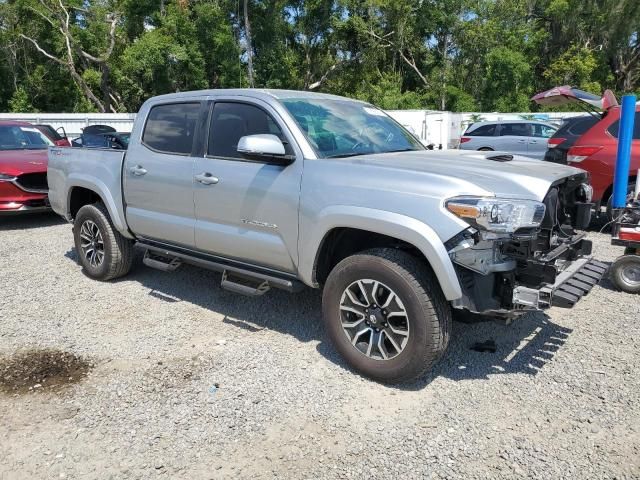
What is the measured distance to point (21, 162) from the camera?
360 inches

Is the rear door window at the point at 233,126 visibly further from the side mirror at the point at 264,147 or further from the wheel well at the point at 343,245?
the wheel well at the point at 343,245

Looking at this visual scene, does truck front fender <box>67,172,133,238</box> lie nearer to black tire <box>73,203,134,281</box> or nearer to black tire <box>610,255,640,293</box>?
black tire <box>73,203,134,281</box>

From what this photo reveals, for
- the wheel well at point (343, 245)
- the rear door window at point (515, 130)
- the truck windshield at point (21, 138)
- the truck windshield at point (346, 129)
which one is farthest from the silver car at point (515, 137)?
the wheel well at point (343, 245)

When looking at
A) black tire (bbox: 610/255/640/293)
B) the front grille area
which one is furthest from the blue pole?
the front grille area

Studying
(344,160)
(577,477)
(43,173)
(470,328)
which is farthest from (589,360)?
(43,173)

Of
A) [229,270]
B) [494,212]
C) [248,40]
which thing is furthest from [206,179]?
[248,40]

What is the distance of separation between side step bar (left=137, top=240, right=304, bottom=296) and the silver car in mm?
12861

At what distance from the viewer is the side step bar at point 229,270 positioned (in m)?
4.24

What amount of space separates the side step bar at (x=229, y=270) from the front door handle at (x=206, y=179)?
0.65m

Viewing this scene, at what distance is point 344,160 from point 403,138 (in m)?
1.22

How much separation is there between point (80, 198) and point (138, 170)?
1.62m

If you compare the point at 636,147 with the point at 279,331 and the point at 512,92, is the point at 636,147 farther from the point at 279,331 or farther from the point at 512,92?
the point at 512,92

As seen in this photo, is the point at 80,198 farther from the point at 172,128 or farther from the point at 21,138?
the point at 21,138

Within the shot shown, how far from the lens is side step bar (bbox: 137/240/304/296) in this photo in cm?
424
